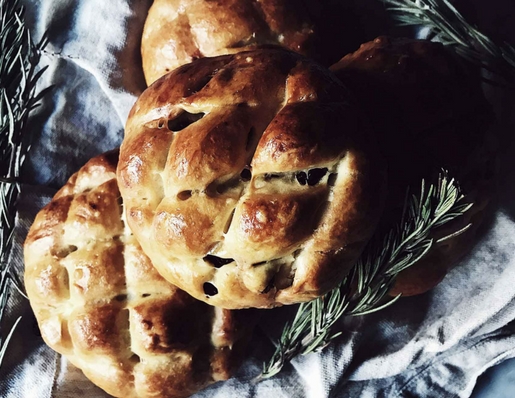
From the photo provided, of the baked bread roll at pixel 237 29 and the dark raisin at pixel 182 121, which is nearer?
the dark raisin at pixel 182 121

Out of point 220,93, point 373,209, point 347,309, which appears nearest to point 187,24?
point 220,93

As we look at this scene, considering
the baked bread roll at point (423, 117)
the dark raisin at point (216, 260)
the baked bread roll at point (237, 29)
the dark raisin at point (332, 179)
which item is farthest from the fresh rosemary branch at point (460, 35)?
the dark raisin at point (216, 260)

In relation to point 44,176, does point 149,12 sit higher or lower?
higher

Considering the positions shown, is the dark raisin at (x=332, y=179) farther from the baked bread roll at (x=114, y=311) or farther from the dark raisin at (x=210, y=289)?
the baked bread roll at (x=114, y=311)

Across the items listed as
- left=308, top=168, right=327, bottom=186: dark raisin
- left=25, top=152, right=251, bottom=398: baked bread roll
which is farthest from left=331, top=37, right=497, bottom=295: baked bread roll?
left=25, top=152, right=251, bottom=398: baked bread roll

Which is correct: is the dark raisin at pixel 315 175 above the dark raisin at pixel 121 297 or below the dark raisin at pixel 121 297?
above

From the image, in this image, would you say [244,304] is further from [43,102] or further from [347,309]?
[43,102]
